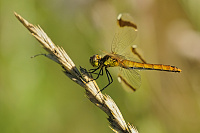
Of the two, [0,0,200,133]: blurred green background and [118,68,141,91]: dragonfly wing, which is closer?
[118,68,141,91]: dragonfly wing

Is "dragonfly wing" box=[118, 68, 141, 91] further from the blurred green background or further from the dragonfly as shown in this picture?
the blurred green background

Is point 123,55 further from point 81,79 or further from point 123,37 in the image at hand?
point 81,79

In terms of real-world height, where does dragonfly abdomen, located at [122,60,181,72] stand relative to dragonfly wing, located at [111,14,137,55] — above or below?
below

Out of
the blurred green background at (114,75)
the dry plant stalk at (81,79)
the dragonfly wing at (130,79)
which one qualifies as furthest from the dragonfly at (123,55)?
the dry plant stalk at (81,79)

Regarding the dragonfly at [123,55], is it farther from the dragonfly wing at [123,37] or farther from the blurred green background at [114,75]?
the blurred green background at [114,75]

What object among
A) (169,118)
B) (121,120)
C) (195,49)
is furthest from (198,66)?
(121,120)

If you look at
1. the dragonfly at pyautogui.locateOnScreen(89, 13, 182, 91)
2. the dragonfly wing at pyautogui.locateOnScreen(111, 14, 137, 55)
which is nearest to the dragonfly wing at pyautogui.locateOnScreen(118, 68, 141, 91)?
the dragonfly at pyautogui.locateOnScreen(89, 13, 182, 91)
